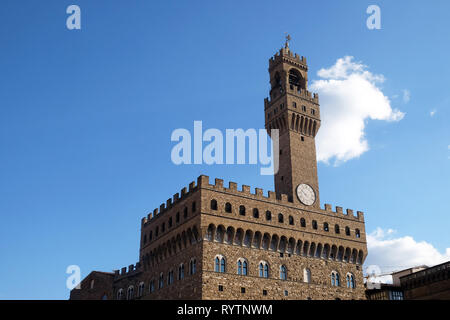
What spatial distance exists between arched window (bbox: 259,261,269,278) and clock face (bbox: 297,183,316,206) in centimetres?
864

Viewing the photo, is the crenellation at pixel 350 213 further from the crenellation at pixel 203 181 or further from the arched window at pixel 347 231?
the crenellation at pixel 203 181

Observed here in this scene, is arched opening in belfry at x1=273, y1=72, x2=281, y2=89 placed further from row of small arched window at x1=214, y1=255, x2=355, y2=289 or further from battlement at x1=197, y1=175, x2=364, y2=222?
row of small arched window at x1=214, y1=255, x2=355, y2=289

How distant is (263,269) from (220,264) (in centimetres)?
478

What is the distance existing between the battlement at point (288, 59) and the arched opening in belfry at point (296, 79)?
93 centimetres

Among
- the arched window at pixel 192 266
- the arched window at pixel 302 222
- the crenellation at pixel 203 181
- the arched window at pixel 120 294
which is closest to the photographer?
the arched window at pixel 192 266

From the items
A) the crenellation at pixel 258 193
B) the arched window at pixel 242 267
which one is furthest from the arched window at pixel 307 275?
the crenellation at pixel 258 193

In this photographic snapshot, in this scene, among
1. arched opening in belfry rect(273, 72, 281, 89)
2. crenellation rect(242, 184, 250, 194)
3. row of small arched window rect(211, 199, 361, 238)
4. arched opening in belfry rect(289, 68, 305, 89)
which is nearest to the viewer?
row of small arched window rect(211, 199, 361, 238)

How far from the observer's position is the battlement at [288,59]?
58.2 m

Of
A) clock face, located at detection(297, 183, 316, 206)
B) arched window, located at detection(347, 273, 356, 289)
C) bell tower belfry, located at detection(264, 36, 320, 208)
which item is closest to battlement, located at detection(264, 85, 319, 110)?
bell tower belfry, located at detection(264, 36, 320, 208)

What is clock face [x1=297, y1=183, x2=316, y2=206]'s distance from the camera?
51.1 meters

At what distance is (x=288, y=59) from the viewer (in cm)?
5819

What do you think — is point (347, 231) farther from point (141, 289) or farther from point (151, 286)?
point (141, 289)
